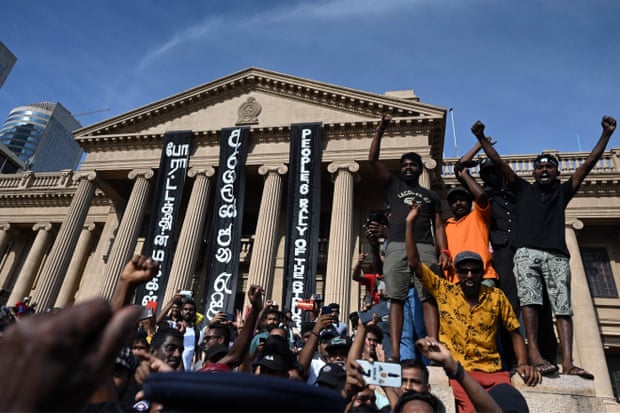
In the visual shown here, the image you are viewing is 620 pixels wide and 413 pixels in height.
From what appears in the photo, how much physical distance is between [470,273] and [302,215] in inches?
464

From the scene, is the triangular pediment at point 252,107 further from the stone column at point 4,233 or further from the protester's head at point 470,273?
the protester's head at point 470,273

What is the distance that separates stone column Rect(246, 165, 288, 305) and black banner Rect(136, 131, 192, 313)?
3428mm

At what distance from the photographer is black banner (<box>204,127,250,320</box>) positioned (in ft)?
46.0

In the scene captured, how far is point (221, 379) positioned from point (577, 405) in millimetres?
3155

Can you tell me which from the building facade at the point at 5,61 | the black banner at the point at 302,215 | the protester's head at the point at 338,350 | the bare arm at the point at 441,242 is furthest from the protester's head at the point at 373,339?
the building facade at the point at 5,61

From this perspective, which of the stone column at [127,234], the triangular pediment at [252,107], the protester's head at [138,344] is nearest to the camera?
the protester's head at [138,344]

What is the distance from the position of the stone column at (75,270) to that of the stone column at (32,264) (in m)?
2.83

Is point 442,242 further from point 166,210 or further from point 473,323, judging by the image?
point 166,210

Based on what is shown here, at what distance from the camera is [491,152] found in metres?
4.13

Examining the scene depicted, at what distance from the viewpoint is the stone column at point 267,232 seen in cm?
1494

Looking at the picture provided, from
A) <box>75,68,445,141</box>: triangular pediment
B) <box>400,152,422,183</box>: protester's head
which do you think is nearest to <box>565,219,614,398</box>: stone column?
<box>75,68,445,141</box>: triangular pediment

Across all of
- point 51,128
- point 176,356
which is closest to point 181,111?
point 176,356

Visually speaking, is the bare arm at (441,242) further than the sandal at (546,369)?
Yes

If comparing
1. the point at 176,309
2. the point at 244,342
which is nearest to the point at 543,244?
the point at 244,342
